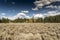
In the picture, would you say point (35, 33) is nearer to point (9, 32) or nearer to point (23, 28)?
point (23, 28)

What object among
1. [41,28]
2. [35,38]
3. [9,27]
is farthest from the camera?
[9,27]

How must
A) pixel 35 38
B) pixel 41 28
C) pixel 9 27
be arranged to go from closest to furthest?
pixel 35 38, pixel 41 28, pixel 9 27

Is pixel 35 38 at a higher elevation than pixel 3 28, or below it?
below

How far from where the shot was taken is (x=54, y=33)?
193 centimetres

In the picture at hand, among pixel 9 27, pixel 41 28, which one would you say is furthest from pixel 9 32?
pixel 41 28

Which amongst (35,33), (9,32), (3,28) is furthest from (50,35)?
(3,28)

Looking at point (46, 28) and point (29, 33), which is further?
point (46, 28)

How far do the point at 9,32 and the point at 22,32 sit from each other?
0.20 metres

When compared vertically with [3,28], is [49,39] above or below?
below

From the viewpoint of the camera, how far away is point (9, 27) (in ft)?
6.94

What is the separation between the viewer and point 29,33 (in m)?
1.87

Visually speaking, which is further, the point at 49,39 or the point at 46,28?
the point at 46,28

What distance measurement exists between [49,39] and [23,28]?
1.31 ft

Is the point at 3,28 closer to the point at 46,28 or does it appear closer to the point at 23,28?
the point at 23,28
